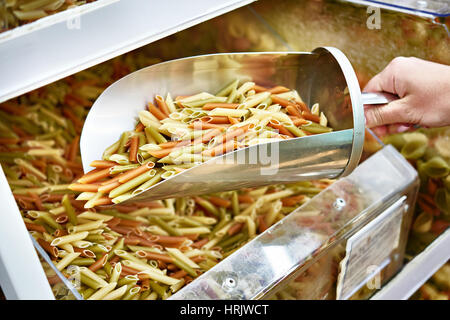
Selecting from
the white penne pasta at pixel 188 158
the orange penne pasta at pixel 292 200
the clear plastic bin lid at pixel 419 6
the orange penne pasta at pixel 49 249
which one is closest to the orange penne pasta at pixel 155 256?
the orange penne pasta at pixel 49 249

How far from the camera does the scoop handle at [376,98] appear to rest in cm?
112

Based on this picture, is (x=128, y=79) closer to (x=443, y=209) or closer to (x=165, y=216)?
(x=165, y=216)

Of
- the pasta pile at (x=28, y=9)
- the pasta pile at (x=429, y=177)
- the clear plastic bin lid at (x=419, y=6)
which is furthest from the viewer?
the pasta pile at (x=429, y=177)

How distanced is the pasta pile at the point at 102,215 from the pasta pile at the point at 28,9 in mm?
144

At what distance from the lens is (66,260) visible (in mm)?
979

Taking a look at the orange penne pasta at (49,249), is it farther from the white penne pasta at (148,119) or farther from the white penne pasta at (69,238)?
the white penne pasta at (148,119)

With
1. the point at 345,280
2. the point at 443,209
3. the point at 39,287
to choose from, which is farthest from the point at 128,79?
the point at 443,209

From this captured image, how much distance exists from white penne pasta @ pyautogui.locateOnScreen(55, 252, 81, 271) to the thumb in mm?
842

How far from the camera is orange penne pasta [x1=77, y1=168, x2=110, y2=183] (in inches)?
37.2

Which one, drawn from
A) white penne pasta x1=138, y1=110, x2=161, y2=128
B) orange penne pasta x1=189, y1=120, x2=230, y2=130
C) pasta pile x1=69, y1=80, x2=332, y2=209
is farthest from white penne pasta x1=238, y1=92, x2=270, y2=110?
white penne pasta x1=138, y1=110, x2=161, y2=128

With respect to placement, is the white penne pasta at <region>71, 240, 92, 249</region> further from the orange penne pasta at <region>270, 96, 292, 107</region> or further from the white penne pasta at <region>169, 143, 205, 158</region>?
the orange penne pasta at <region>270, 96, 292, 107</region>

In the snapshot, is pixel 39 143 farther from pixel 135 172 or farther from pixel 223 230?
pixel 223 230

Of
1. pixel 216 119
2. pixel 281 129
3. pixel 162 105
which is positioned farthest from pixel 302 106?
pixel 162 105

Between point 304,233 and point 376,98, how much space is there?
41 centimetres
